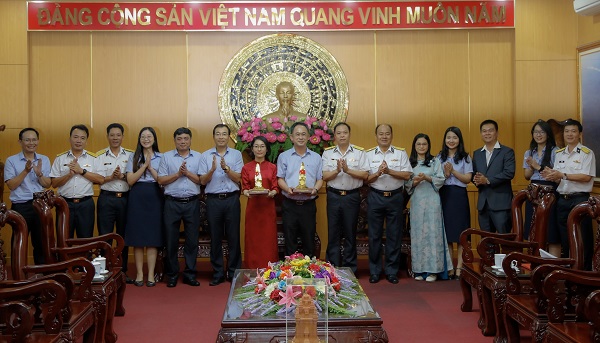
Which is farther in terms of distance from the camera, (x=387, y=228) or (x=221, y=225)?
(x=387, y=228)

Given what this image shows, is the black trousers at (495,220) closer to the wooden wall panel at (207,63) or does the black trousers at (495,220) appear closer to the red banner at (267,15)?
the red banner at (267,15)

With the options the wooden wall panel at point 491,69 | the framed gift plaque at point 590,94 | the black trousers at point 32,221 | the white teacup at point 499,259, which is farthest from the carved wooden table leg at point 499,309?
the black trousers at point 32,221

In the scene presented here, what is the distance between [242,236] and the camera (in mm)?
7137

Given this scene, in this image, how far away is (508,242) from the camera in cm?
427

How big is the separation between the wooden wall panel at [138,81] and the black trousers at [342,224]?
7.41 feet

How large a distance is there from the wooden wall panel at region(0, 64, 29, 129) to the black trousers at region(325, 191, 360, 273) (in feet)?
11.6

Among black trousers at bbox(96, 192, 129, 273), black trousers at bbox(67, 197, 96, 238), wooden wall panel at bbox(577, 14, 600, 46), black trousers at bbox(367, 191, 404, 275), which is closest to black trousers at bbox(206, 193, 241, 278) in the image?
black trousers at bbox(96, 192, 129, 273)

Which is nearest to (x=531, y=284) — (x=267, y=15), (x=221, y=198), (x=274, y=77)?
(x=221, y=198)

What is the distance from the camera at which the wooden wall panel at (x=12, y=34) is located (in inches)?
A: 267

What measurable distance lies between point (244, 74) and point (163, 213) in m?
2.06

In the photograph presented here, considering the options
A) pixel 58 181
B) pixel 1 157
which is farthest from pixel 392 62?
pixel 1 157

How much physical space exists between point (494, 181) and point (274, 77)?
2750 millimetres

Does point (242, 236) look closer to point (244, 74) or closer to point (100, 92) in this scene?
point (244, 74)

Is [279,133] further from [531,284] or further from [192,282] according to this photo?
[531,284]
